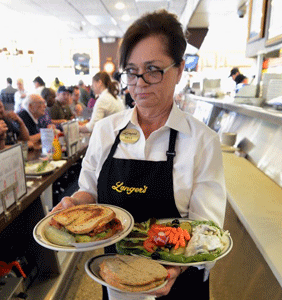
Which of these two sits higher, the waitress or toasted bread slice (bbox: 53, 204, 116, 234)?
the waitress

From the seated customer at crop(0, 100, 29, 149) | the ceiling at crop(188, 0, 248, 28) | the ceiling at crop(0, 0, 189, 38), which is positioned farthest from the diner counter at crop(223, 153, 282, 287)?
the ceiling at crop(0, 0, 189, 38)

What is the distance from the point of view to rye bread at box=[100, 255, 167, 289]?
83cm

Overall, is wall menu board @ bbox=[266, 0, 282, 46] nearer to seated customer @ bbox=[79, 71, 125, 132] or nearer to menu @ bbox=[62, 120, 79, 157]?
menu @ bbox=[62, 120, 79, 157]

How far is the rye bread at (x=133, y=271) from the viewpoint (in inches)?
32.8

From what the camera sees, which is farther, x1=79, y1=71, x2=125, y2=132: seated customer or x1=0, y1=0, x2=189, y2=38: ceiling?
x1=0, y1=0, x2=189, y2=38: ceiling

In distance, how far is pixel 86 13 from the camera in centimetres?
853

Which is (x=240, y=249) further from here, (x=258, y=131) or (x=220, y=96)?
(x=220, y=96)

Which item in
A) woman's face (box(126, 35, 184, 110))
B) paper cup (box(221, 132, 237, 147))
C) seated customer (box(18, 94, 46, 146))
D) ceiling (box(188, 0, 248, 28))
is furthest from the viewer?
ceiling (box(188, 0, 248, 28))

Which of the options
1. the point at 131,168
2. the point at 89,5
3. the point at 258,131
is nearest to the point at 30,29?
the point at 89,5

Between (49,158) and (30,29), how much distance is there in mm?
10054

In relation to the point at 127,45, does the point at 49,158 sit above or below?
below

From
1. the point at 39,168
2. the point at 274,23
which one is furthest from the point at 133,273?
the point at 274,23

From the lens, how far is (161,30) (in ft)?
3.70

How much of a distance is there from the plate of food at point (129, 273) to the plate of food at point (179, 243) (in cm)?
4
